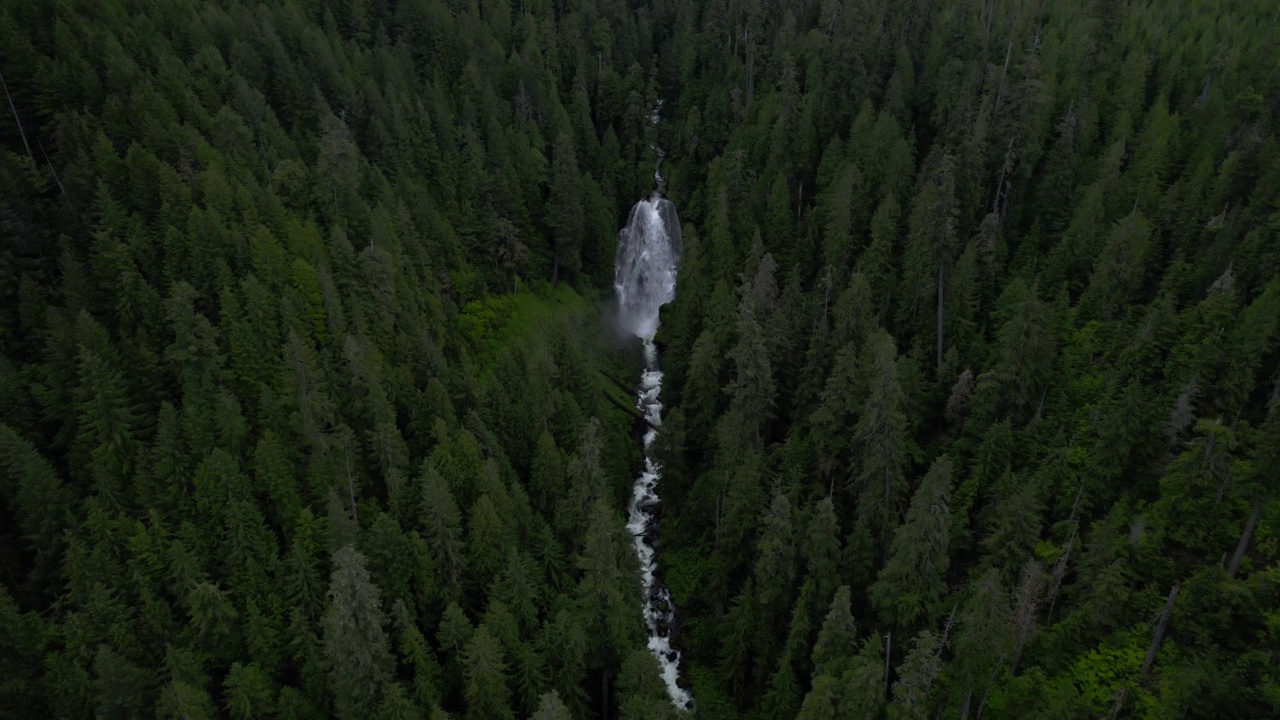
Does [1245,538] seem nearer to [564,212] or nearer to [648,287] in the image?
[648,287]

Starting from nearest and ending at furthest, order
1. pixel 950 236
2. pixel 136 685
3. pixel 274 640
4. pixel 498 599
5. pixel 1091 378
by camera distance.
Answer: pixel 136 685 → pixel 274 640 → pixel 498 599 → pixel 1091 378 → pixel 950 236

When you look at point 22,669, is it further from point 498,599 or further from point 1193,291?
point 1193,291

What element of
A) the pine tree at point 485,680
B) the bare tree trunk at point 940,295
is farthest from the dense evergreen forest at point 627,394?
the bare tree trunk at point 940,295

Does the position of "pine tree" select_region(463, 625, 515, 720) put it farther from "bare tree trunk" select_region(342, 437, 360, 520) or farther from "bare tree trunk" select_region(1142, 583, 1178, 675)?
"bare tree trunk" select_region(1142, 583, 1178, 675)

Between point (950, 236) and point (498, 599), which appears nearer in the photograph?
point (498, 599)

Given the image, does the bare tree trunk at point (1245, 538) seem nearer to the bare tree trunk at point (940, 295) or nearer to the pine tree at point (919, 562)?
the pine tree at point (919, 562)

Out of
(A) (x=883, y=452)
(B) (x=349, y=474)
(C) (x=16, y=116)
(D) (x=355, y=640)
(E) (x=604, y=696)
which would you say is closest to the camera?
(D) (x=355, y=640)

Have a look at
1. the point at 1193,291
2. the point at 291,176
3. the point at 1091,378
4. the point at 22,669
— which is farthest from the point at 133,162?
the point at 1193,291

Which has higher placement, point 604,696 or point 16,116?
point 16,116

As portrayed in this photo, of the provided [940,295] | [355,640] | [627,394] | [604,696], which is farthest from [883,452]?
[627,394]
